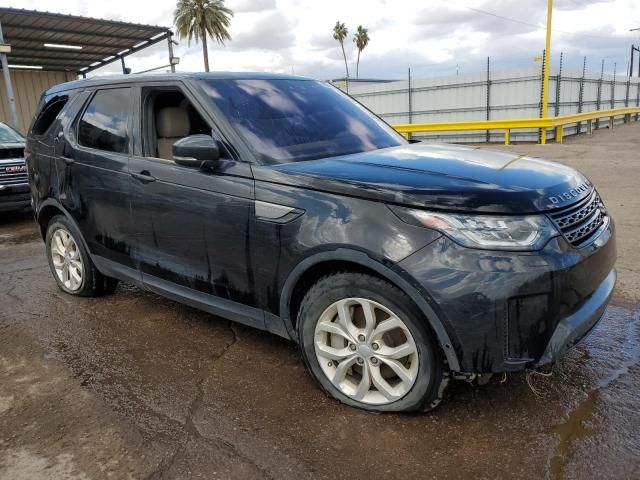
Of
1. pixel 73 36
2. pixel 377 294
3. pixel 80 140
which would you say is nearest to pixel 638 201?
pixel 377 294

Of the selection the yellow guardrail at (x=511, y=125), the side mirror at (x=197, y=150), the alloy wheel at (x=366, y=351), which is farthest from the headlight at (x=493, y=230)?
the yellow guardrail at (x=511, y=125)

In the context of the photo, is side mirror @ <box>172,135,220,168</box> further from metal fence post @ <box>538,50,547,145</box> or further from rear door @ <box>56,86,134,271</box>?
metal fence post @ <box>538,50,547,145</box>

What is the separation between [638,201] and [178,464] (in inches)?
296

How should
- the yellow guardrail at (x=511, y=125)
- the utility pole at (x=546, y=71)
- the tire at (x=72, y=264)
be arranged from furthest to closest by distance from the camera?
1. the utility pole at (x=546, y=71)
2. the yellow guardrail at (x=511, y=125)
3. the tire at (x=72, y=264)

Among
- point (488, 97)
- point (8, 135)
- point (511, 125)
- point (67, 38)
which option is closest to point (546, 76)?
point (488, 97)

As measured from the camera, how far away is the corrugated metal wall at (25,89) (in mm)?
28219

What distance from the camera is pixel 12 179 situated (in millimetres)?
7941

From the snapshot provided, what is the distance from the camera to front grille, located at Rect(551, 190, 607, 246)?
93.2 inches

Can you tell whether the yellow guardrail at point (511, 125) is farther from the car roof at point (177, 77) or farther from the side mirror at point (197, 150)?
the side mirror at point (197, 150)

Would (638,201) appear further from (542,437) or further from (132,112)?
(132,112)

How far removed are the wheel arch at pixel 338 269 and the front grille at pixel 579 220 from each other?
27.8 inches

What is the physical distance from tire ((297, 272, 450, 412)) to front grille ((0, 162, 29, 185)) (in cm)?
702

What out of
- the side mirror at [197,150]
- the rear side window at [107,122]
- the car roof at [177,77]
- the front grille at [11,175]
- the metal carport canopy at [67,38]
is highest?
the metal carport canopy at [67,38]

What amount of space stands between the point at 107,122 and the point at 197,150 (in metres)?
1.32
